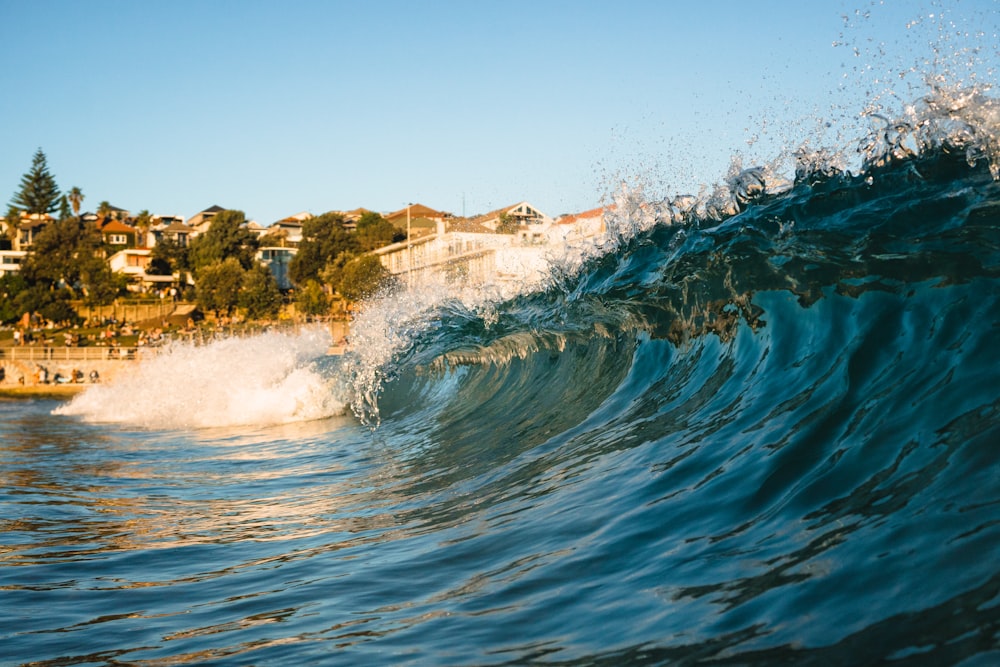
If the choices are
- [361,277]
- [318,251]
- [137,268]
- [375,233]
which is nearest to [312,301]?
[361,277]

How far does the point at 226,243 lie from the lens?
8019 cm

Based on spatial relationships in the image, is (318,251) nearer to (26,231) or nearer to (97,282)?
(97,282)

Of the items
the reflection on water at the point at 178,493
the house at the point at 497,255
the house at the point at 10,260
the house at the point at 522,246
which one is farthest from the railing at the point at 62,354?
the house at the point at 10,260

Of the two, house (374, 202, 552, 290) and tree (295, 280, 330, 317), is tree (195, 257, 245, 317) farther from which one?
house (374, 202, 552, 290)

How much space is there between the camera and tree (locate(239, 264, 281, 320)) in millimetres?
68750

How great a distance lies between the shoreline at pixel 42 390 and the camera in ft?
141

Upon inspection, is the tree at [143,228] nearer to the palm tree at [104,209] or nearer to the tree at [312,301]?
the palm tree at [104,209]

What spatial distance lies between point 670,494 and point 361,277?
207ft

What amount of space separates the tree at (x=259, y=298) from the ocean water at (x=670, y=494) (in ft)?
201

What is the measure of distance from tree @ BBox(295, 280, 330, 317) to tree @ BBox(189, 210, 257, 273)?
39.1 feet

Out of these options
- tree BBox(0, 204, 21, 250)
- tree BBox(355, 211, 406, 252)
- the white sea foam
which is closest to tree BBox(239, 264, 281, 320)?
tree BBox(355, 211, 406, 252)

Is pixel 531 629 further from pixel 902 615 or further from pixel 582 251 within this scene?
pixel 582 251

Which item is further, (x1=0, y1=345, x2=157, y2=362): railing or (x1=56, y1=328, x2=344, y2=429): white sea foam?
(x1=0, y1=345, x2=157, y2=362): railing

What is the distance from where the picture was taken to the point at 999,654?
1.84 meters
